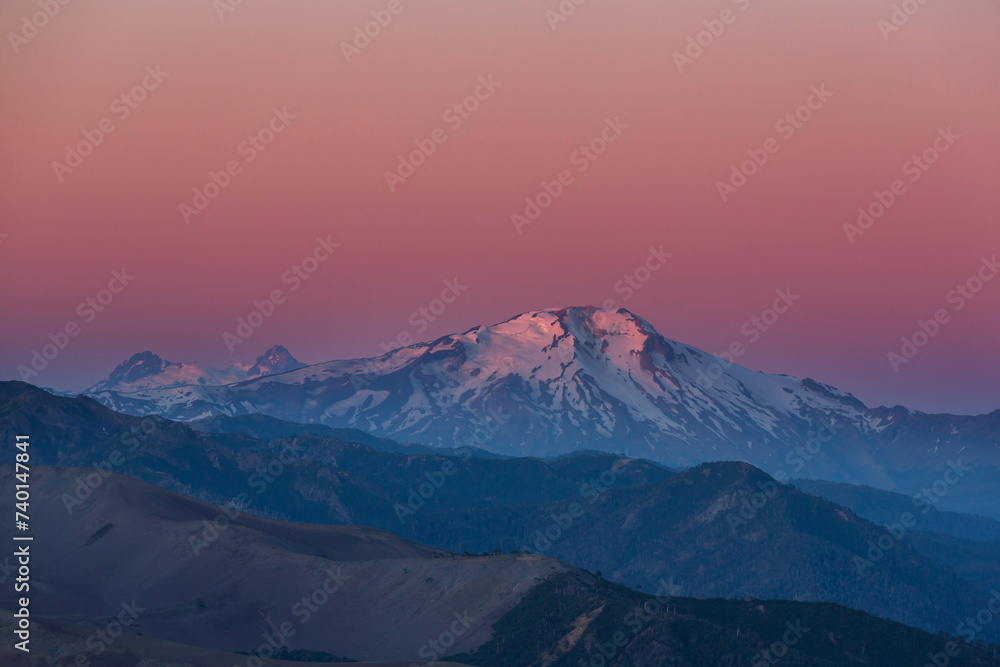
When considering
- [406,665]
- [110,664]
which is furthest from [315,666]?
[110,664]

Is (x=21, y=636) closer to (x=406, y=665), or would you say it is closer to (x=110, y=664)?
(x=110, y=664)

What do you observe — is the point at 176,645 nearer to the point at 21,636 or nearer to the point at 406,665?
the point at 21,636

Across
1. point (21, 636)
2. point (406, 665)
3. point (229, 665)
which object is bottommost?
point (21, 636)

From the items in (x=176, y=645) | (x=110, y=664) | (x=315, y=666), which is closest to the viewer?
(x=110, y=664)

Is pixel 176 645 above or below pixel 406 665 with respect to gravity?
below

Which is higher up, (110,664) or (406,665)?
(406,665)

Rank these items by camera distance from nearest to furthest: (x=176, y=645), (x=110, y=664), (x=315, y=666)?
1. (x=110, y=664)
2. (x=176, y=645)
3. (x=315, y=666)

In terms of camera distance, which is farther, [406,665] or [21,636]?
[406,665]

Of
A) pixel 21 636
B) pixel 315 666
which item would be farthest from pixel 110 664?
pixel 315 666

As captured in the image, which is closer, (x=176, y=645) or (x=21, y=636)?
(x=21, y=636)
